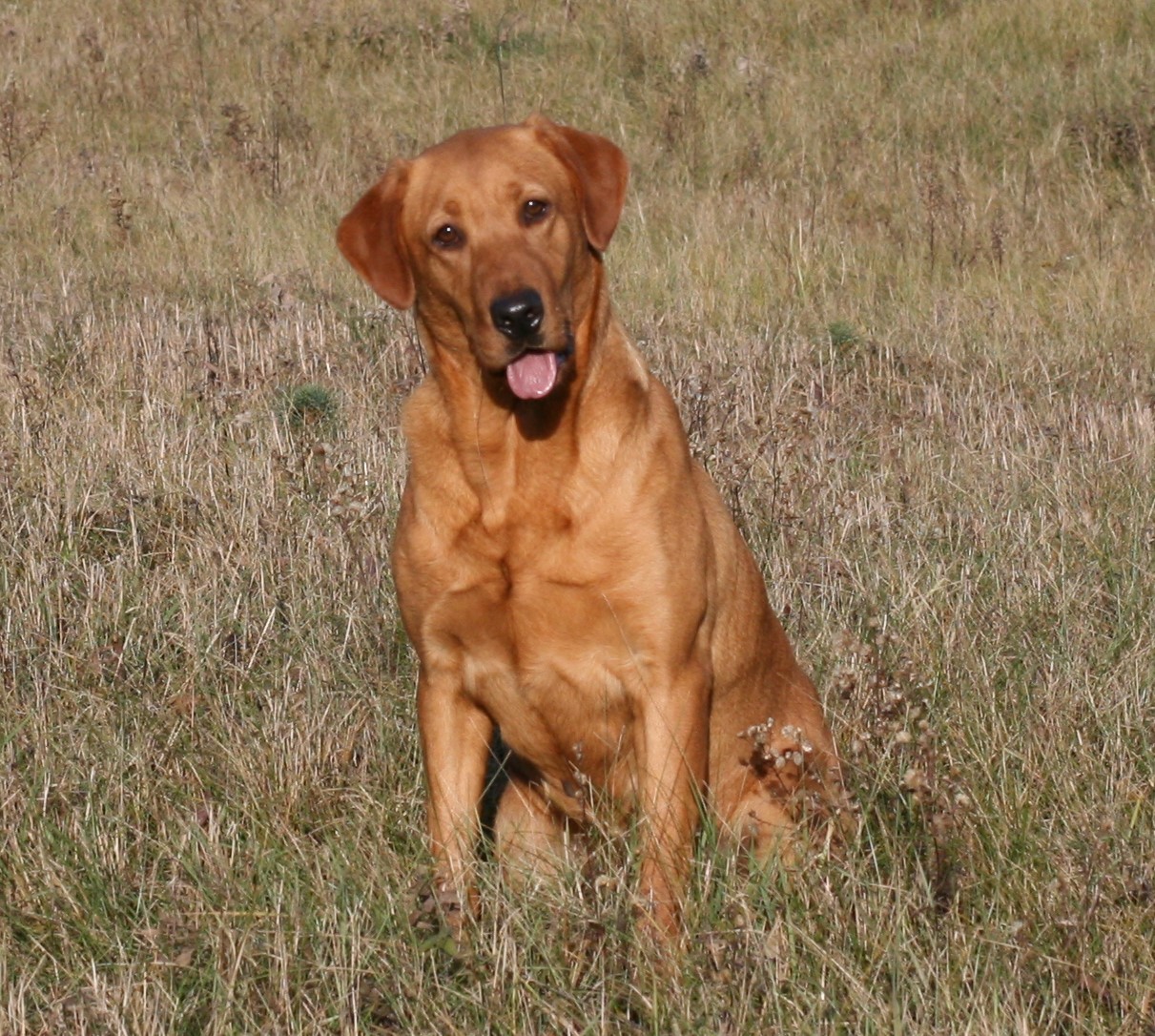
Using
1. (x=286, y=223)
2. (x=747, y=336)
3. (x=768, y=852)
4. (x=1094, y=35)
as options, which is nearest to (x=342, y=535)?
(x=768, y=852)

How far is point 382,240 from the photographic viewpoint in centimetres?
370

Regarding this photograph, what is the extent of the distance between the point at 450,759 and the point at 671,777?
1.62ft

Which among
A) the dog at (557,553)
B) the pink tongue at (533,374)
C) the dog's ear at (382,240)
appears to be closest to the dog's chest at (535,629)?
the dog at (557,553)

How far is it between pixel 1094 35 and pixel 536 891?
10217mm

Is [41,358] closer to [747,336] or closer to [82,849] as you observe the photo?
[747,336]

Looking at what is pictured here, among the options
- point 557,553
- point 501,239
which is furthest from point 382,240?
point 557,553

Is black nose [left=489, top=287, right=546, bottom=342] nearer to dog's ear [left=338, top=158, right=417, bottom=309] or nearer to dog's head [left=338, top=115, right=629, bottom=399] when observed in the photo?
dog's head [left=338, top=115, right=629, bottom=399]

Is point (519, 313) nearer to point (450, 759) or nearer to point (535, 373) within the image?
point (535, 373)

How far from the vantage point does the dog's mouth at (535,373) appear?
135 inches

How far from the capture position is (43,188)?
10.3 meters

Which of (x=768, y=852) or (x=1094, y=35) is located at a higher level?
(x=1094, y=35)

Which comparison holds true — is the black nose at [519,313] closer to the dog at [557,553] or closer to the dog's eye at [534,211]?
the dog at [557,553]

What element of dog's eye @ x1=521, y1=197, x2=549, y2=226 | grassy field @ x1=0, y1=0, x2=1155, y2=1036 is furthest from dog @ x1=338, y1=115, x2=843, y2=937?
grassy field @ x1=0, y1=0, x2=1155, y2=1036

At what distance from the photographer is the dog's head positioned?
3393 mm
